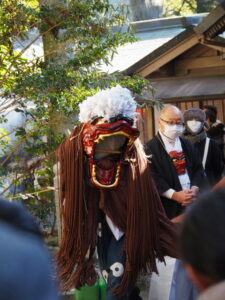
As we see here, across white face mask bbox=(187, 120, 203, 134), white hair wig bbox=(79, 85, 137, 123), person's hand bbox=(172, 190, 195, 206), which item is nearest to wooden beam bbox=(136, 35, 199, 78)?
white face mask bbox=(187, 120, 203, 134)

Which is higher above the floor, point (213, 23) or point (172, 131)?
point (213, 23)

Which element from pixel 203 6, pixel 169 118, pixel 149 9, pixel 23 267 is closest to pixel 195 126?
pixel 169 118

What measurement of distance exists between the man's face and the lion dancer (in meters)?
1.43

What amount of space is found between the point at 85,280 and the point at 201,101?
26.6 ft

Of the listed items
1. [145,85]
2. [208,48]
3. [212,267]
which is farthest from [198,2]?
[212,267]

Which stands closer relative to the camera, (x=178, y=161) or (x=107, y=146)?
(x=107, y=146)

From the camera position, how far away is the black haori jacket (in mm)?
6207

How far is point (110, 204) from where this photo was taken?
4.98 meters

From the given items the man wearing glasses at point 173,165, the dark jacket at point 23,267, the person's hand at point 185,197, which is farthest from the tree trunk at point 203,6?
the dark jacket at point 23,267

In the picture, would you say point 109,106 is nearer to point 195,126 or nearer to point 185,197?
point 185,197

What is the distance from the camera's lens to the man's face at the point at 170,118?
6434 mm

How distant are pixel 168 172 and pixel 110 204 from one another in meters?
1.36

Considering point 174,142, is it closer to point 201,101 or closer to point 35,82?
point 35,82

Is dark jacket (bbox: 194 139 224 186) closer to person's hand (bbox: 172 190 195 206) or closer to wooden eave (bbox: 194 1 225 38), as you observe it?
person's hand (bbox: 172 190 195 206)
